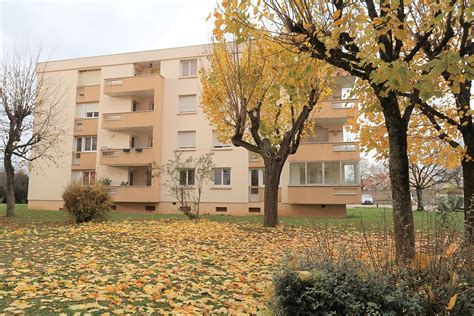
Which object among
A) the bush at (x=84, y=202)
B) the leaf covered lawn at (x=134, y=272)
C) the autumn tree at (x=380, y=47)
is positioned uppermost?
the autumn tree at (x=380, y=47)

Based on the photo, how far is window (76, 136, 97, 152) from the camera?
3309cm

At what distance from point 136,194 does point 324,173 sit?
47.0 ft

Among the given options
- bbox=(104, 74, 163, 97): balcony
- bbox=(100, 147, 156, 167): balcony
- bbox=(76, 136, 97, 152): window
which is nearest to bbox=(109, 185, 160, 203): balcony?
bbox=(100, 147, 156, 167): balcony

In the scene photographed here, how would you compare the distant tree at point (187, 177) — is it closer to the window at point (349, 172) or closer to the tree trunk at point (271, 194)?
the tree trunk at point (271, 194)

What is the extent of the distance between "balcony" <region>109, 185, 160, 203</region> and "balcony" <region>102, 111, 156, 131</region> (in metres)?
4.90

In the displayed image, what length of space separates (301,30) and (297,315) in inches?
194

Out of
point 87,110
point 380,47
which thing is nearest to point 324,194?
point 380,47

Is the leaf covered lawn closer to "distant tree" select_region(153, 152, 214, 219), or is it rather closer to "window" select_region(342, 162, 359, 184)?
"distant tree" select_region(153, 152, 214, 219)

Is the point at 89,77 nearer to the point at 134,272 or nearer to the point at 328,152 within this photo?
the point at 328,152

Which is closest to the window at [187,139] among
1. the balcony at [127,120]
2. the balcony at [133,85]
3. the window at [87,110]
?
the balcony at [127,120]

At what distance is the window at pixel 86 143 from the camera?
33.1 meters

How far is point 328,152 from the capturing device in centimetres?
2623

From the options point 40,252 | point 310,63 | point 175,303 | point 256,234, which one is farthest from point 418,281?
point 256,234

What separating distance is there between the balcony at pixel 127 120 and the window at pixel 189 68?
14.2 ft
